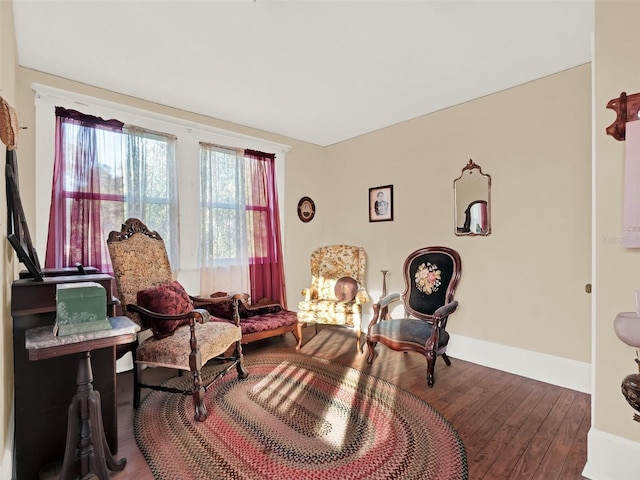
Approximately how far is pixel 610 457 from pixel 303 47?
3.07 m

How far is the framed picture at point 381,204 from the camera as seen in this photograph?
4.01 m

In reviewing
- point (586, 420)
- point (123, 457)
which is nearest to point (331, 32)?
point (123, 457)

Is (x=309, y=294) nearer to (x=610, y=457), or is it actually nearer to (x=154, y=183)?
(x=154, y=183)

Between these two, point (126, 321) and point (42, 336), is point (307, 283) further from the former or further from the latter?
point (42, 336)

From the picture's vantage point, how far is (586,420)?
2.13 m

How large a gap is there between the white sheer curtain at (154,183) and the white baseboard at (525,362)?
10.5ft

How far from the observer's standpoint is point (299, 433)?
6.50ft

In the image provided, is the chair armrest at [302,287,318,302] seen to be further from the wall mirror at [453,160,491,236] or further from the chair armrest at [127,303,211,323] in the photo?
the wall mirror at [453,160,491,236]

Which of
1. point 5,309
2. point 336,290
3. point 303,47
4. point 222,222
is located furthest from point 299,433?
point 303,47

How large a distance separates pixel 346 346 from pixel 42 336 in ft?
9.39

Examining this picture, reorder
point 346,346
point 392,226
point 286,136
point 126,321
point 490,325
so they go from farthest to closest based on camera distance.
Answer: point 286,136 < point 392,226 < point 346,346 < point 490,325 < point 126,321

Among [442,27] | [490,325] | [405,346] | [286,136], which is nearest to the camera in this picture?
[442,27]

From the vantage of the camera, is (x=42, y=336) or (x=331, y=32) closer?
(x=42, y=336)

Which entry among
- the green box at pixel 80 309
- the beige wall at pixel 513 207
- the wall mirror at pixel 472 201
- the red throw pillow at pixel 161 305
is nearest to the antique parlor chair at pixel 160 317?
the red throw pillow at pixel 161 305
